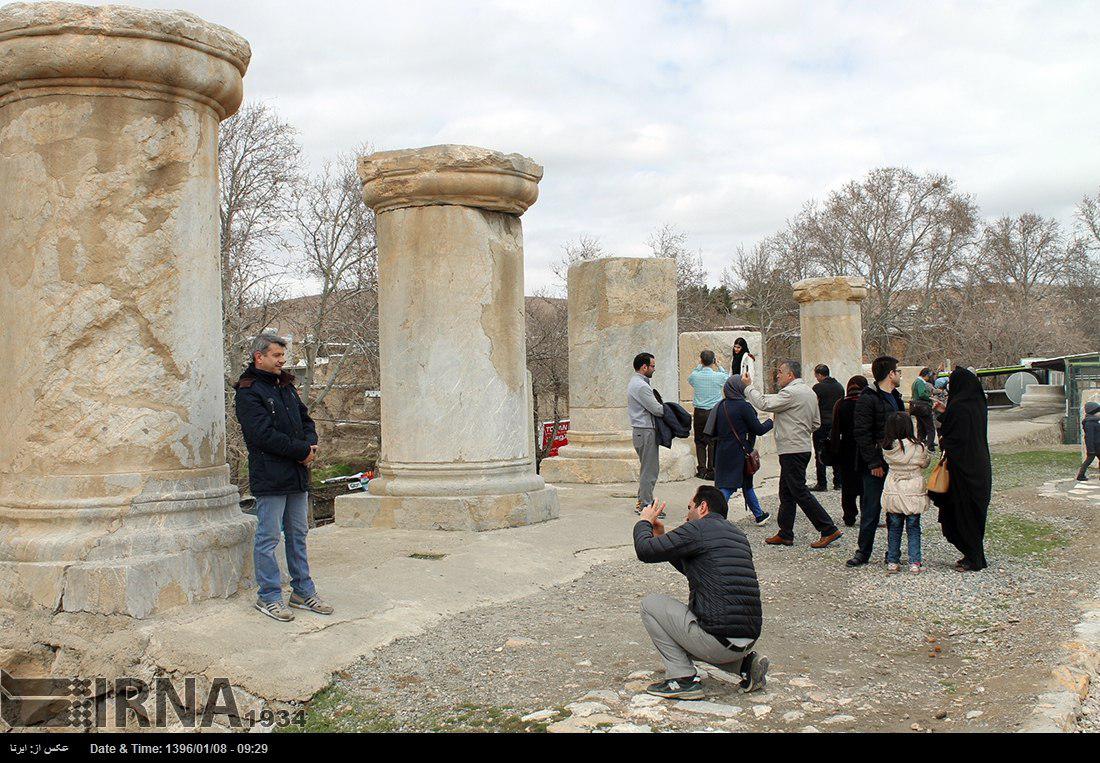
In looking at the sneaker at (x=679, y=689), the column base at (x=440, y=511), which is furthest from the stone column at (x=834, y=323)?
the sneaker at (x=679, y=689)

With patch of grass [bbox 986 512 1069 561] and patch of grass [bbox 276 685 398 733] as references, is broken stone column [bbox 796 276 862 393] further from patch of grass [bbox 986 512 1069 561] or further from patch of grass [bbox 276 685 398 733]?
patch of grass [bbox 276 685 398 733]

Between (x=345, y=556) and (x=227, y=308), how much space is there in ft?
54.8

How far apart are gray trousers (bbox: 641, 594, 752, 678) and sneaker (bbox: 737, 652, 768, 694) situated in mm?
46

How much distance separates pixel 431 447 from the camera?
8.78 metres

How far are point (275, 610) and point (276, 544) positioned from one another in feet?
1.15

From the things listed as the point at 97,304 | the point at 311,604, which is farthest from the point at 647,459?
the point at 97,304

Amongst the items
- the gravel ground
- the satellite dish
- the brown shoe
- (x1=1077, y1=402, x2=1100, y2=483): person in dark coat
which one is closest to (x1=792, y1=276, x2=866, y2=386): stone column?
(x1=1077, y1=402, x2=1100, y2=483): person in dark coat

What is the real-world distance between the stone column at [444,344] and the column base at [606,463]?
3.73m

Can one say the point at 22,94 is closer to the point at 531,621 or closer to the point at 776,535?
the point at 531,621

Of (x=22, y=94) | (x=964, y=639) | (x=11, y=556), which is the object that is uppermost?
(x=22, y=94)

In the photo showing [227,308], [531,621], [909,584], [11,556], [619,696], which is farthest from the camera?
[227,308]

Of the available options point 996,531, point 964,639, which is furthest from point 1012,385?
point 964,639

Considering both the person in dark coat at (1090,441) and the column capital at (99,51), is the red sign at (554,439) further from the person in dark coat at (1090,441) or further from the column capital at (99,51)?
the column capital at (99,51)

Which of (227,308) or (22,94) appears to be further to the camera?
(227,308)
